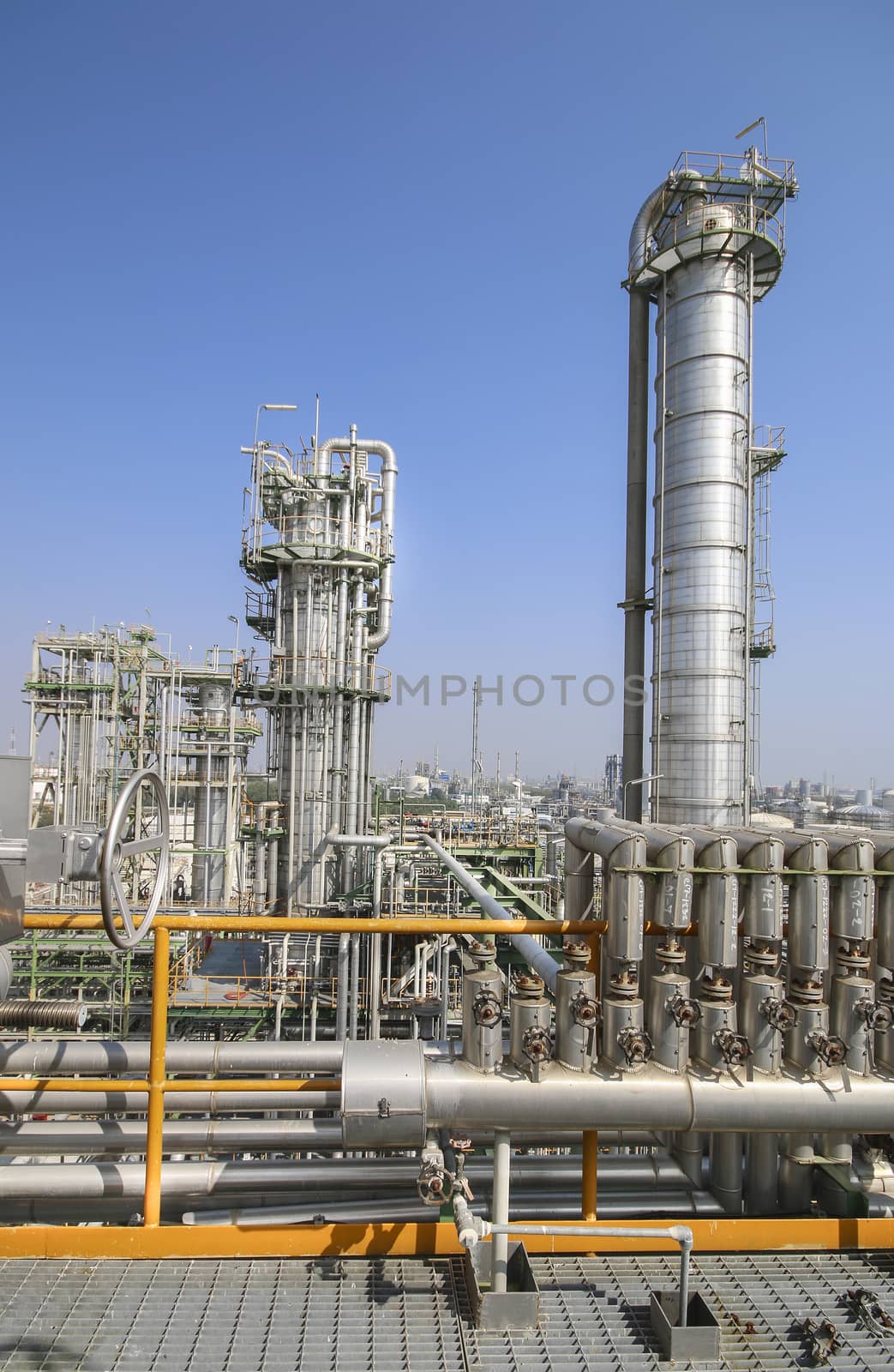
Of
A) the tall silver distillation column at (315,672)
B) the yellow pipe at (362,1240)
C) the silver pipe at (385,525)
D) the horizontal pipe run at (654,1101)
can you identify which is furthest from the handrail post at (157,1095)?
the silver pipe at (385,525)

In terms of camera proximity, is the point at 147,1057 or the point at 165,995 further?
the point at 147,1057

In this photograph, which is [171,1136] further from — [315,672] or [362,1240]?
[315,672]

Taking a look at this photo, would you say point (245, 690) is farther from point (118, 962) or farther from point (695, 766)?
point (695, 766)

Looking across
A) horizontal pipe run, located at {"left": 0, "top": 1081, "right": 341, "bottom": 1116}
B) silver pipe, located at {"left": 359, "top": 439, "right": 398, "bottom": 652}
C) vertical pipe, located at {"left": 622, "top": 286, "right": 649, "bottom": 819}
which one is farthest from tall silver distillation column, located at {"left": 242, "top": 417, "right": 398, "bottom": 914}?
horizontal pipe run, located at {"left": 0, "top": 1081, "right": 341, "bottom": 1116}

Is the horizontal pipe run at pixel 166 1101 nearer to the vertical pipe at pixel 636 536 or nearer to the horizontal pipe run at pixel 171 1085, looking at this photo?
the horizontal pipe run at pixel 171 1085

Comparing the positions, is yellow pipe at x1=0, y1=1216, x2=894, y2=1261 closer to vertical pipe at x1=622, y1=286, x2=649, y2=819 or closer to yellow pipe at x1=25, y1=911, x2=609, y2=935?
yellow pipe at x1=25, y1=911, x2=609, y2=935

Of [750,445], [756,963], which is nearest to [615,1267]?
[756,963]

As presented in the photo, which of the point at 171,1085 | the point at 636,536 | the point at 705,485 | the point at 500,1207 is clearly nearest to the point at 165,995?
the point at 171,1085

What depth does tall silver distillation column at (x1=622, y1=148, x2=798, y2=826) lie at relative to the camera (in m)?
11.0

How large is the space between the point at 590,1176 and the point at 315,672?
1365 cm

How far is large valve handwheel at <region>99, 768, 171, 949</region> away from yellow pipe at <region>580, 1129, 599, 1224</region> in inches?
93.8

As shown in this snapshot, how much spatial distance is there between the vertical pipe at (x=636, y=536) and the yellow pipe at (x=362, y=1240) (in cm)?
916

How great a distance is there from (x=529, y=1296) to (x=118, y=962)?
1418cm

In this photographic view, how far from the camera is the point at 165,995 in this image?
3287mm
